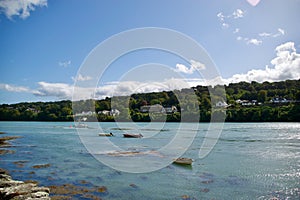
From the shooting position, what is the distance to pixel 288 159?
2098 cm

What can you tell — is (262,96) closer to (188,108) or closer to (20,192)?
(188,108)

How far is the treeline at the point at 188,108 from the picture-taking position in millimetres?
72312

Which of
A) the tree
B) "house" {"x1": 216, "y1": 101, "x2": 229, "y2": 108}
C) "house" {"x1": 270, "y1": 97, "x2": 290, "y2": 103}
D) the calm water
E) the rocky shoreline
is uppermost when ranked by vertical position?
the tree

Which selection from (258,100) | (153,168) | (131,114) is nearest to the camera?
(153,168)

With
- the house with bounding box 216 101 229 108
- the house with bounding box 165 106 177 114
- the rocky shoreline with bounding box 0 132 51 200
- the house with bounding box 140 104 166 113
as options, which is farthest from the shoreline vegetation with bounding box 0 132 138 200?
the house with bounding box 216 101 229 108

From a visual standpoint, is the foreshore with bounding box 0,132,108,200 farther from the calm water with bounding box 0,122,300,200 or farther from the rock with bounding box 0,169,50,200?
the calm water with bounding box 0,122,300,200

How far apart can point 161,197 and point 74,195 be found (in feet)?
13.5

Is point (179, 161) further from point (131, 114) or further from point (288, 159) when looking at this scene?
point (131, 114)

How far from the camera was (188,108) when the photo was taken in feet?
263

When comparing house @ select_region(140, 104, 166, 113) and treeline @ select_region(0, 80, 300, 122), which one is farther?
house @ select_region(140, 104, 166, 113)

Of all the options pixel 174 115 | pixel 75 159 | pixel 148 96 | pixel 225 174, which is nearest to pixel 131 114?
pixel 148 96

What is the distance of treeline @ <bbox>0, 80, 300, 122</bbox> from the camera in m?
72.3

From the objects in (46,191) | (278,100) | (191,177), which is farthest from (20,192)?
(278,100)

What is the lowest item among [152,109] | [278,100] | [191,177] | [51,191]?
[191,177]
